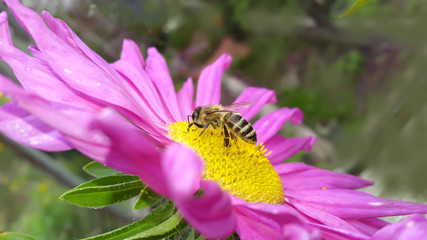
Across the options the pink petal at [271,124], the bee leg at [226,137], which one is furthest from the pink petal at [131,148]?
the pink petal at [271,124]

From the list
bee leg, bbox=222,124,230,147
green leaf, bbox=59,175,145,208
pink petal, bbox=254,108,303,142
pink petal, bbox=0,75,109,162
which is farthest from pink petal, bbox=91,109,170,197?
pink petal, bbox=254,108,303,142

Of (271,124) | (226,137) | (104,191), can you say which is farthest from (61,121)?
(271,124)

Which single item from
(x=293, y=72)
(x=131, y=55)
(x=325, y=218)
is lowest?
(x=293, y=72)

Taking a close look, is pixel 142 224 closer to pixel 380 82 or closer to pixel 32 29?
pixel 32 29

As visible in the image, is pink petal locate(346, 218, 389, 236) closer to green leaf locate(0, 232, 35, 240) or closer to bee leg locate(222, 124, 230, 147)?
bee leg locate(222, 124, 230, 147)

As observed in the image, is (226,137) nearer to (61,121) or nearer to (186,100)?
(186,100)

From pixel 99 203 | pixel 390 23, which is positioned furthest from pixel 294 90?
pixel 99 203
